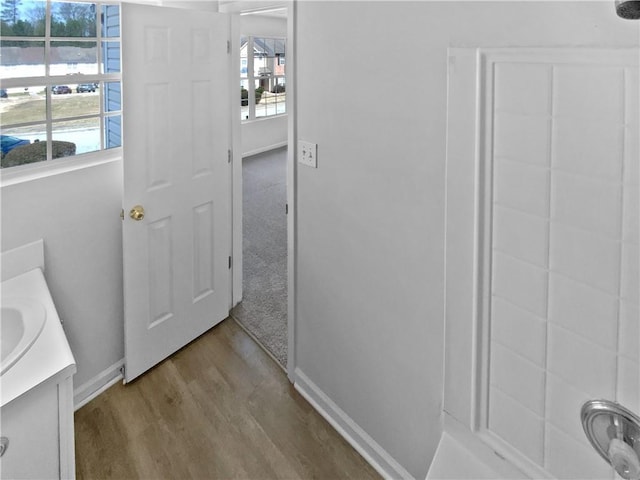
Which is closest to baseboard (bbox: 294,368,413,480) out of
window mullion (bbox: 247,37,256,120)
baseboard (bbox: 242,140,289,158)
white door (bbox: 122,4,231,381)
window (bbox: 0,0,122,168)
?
white door (bbox: 122,4,231,381)

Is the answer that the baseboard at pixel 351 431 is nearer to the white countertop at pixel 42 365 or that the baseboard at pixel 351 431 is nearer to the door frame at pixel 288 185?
the door frame at pixel 288 185

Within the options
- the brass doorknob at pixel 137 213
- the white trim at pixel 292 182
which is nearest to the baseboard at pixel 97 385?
the brass doorknob at pixel 137 213

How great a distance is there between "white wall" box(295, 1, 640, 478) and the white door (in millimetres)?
697

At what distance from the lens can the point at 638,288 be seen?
0.90 metres

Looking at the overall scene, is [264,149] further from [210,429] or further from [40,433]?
[40,433]

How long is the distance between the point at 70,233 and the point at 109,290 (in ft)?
1.24

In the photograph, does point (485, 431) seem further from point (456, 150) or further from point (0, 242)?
point (0, 242)

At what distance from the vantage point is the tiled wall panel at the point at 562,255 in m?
0.91

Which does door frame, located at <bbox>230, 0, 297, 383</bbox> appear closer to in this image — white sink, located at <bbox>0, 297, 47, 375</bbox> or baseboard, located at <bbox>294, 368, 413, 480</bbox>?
baseboard, located at <bbox>294, 368, 413, 480</bbox>

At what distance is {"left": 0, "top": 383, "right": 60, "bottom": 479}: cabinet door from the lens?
1206 millimetres

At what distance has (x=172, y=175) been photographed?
7.96 ft


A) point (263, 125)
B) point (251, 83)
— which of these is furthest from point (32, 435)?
point (263, 125)

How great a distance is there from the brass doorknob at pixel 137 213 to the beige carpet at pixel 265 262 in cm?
101

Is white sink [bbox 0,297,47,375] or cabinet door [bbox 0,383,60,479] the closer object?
cabinet door [bbox 0,383,60,479]
